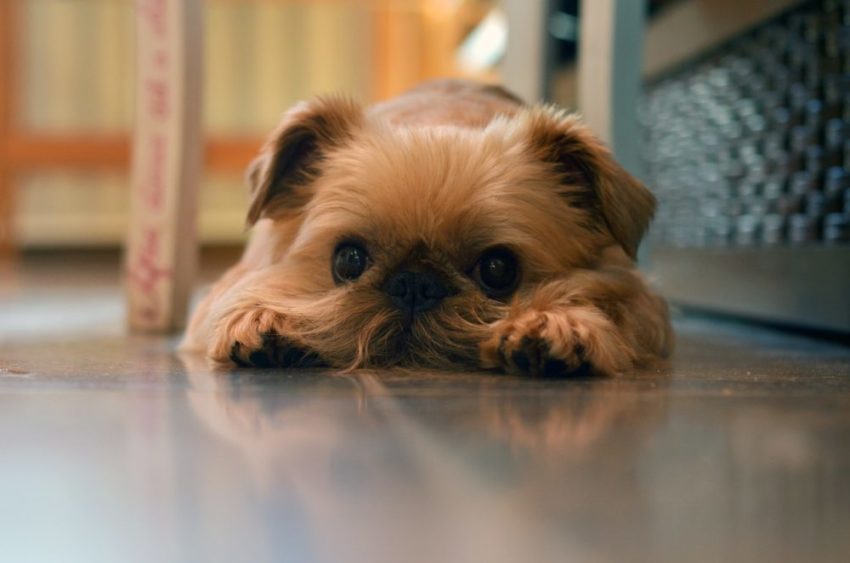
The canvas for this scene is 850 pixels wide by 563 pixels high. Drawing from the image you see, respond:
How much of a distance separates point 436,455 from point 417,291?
60 centimetres

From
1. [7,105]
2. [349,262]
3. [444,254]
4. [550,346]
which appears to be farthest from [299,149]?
[7,105]

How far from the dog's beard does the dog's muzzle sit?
1 centimetres

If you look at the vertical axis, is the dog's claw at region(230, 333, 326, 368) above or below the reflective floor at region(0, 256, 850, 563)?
above

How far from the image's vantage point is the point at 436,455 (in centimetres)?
94

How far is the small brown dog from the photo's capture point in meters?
1.51

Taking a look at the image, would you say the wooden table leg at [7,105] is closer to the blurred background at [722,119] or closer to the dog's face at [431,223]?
the blurred background at [722,119]

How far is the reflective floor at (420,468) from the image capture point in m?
0.73

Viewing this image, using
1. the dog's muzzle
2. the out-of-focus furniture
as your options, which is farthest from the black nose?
the out-of-focus furniture

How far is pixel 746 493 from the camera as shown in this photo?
84 cm

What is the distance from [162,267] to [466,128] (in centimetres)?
86

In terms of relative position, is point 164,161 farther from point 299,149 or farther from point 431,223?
point 431,223

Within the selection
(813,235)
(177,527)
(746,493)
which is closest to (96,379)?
(177,527)

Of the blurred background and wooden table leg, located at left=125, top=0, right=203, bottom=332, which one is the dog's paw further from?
wooden table leg, located at left=125, top=0, right=203, bottom=332

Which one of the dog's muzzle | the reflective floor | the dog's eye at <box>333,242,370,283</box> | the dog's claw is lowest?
the reflective floor
